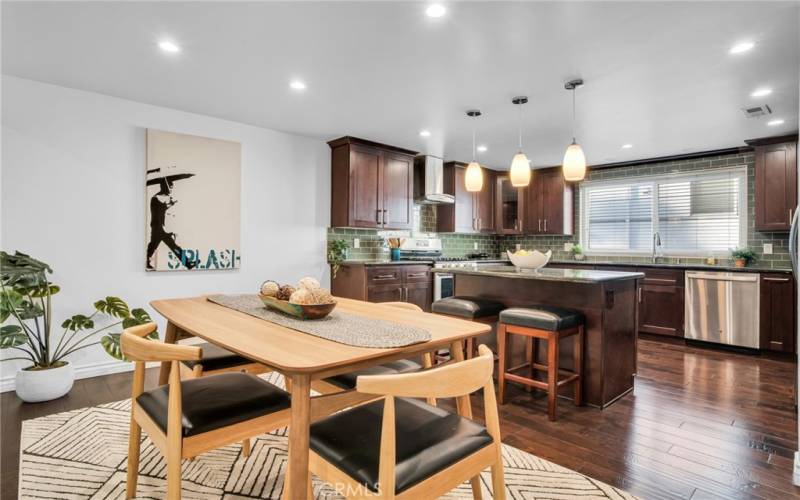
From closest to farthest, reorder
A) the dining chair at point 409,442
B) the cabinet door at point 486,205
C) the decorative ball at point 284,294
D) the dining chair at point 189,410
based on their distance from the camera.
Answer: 1. the dining chair at point 409,442
2. the dining chair at point 189,410
3. the decorative ball at point 284,294
4. the cabinet door at point 486,205

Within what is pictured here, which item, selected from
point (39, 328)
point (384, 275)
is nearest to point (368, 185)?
point (384, 275)

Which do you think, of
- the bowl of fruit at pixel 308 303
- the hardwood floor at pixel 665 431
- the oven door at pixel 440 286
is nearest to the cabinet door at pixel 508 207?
the oven door at pixel 440 286

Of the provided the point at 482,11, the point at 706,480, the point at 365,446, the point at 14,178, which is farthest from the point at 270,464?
the point at 14,178

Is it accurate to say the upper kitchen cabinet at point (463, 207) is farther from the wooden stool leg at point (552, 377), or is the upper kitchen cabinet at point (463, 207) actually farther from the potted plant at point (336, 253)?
the wooden stool leg at point (552, 377)

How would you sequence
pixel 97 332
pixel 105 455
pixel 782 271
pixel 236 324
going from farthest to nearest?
1. pixel 782 271
2. pixel 97 332
3. pixel 105 455
4. pixel 236 324

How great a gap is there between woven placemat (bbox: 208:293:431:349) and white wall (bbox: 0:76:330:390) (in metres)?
2.25

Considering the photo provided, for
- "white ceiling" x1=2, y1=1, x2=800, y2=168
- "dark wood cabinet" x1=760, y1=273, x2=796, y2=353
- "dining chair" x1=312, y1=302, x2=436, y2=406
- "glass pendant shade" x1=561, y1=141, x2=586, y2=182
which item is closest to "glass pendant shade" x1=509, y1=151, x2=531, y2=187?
"glass pendant shade" x1=561, y1=141, x2=586, y2=182

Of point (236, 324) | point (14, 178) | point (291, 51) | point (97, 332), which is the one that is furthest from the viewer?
point (97, 332)

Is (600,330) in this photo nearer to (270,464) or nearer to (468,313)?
(468,313)

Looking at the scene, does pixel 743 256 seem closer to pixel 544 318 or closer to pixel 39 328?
pixel 544 318

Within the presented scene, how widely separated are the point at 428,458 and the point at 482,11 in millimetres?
2149

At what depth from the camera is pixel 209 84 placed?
3219 mm

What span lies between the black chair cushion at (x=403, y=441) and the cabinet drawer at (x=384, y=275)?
10.7 ft

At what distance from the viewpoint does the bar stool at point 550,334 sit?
268 centimetres
